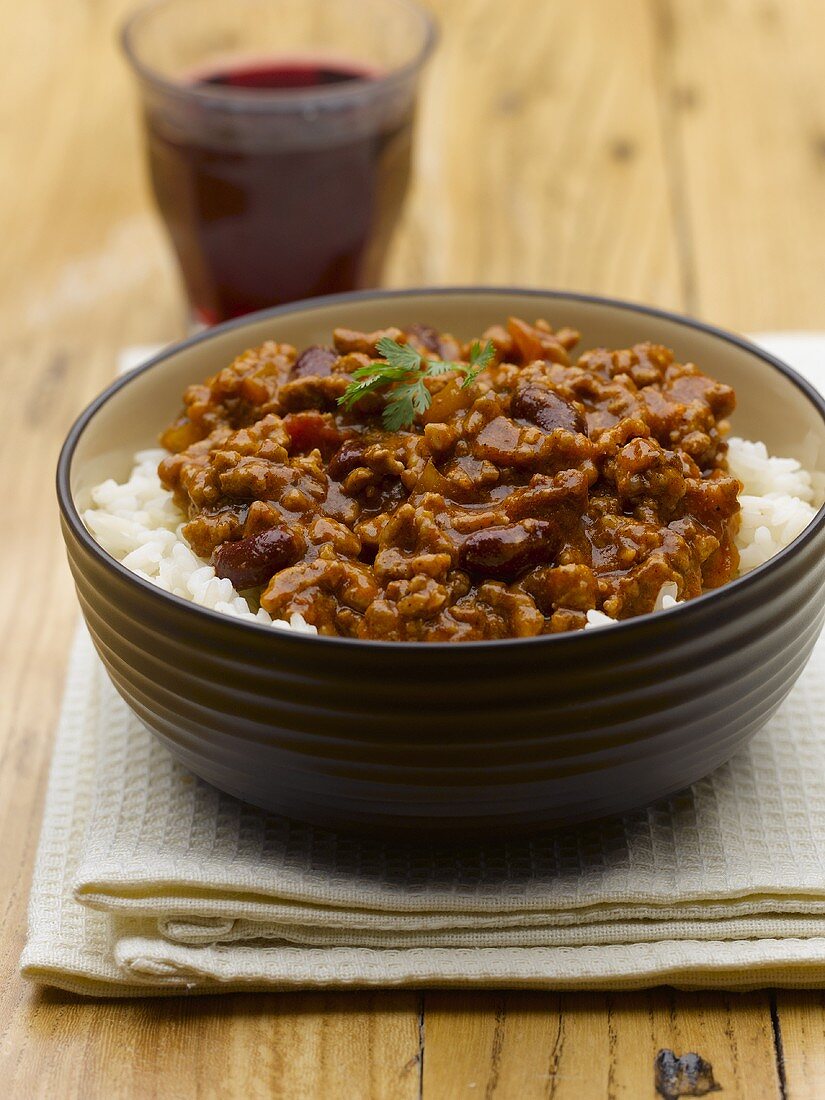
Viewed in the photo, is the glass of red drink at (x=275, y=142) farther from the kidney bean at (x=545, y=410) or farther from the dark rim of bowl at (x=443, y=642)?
the kidney bean at (x=545, y=410)

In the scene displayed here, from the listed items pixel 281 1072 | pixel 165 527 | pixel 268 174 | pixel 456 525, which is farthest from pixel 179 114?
pixel 281 1072

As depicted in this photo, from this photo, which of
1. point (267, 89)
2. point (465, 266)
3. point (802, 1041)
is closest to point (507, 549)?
point (802, 1041)

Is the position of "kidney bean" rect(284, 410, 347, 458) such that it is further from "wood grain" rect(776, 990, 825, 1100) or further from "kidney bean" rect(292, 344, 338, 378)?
"wood grain" rect(776, 990, 825, 1100)

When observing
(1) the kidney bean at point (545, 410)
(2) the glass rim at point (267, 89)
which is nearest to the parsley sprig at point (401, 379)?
(1) the kidney bean at point (545, 410)

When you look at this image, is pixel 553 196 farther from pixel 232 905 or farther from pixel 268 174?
pixel 232 905

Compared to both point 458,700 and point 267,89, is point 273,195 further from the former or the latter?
point 458,700

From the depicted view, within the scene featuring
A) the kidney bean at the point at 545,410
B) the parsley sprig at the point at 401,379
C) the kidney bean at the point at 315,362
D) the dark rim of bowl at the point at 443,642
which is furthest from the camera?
the kidney bean at the point at 315,362
